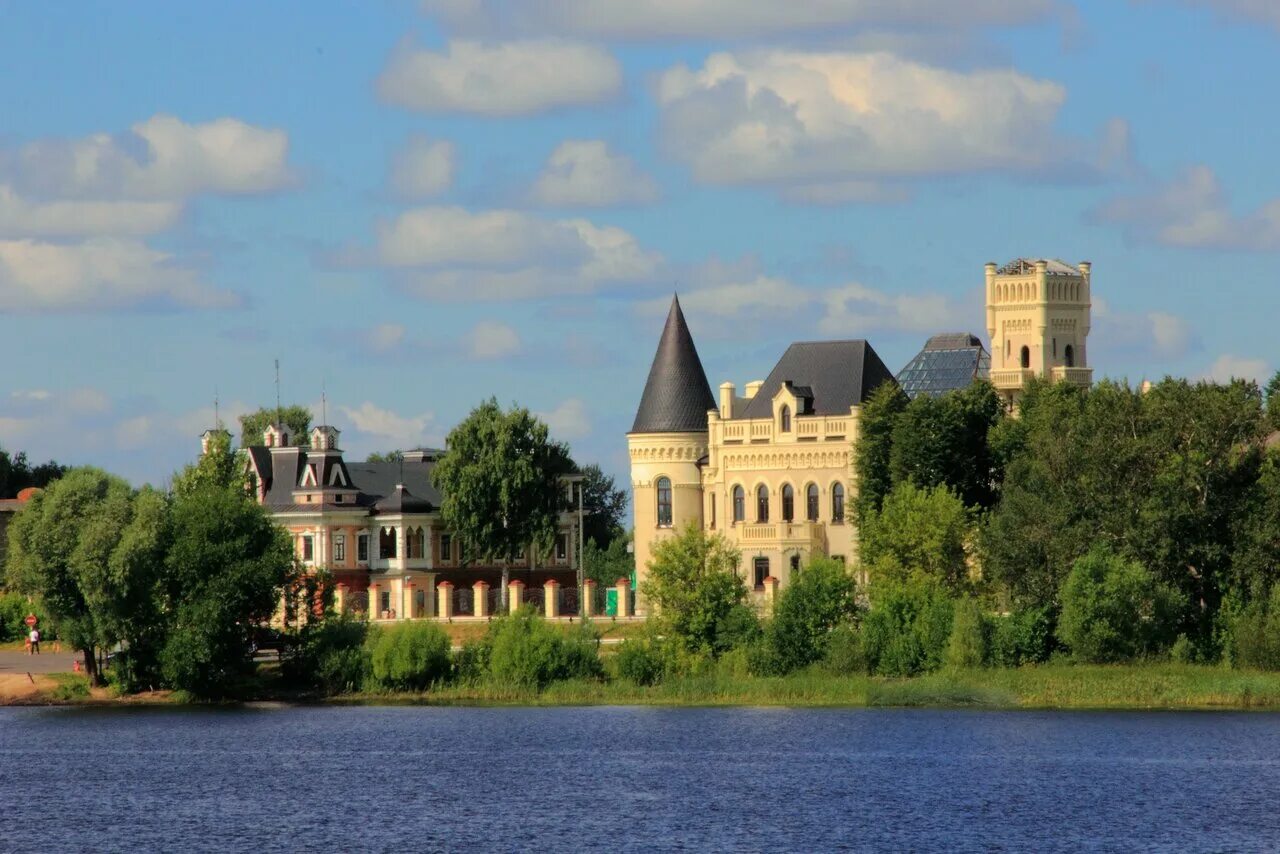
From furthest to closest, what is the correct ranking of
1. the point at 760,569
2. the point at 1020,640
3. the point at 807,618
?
the point at 760,569 → the point at 807,618 → the point at 1020,640

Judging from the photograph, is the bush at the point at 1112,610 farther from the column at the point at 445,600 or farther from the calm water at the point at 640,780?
the column at the point at 445,600

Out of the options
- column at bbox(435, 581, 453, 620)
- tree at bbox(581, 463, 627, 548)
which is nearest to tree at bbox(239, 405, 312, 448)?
tree at bbox(581, 463, 627, 548)

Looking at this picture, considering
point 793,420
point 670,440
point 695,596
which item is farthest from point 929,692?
point 670,440

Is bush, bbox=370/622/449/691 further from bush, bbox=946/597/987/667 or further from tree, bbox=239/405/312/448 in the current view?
tree, bbox=239/405/312/448

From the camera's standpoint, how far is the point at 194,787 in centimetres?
6094

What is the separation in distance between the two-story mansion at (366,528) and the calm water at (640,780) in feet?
110

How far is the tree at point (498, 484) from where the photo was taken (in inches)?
4213

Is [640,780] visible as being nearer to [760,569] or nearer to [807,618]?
[807,618]

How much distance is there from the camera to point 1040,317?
104 m

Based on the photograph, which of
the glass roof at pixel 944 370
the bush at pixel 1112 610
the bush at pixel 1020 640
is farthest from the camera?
the glass roof at pixel 944 370

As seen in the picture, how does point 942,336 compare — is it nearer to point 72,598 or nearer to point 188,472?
point 188,472

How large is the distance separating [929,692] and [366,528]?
138 ft

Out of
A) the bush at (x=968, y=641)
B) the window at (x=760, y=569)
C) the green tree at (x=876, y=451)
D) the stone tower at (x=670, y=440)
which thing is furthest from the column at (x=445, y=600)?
the bush at (x=968, y=641)

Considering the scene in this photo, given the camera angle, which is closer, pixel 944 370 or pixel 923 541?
pixel 923 541
